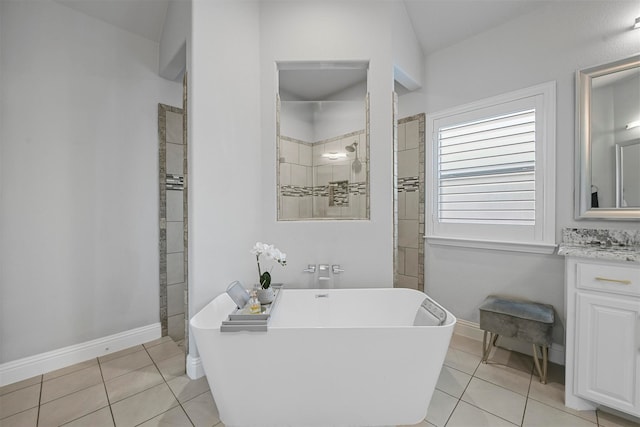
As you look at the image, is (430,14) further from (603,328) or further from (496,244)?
(603,328)

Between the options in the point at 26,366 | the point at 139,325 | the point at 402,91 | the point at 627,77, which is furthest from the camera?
Result: the point at 402,91

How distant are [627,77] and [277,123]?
2377 millimetres

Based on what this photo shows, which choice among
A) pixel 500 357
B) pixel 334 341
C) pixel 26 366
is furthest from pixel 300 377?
pixel 26 366

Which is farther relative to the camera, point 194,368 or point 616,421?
point 194,368

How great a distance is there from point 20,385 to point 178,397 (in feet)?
3.62

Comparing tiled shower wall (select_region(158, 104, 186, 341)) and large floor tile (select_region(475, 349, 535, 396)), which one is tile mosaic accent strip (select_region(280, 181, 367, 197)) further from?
large floor tile (select_region(475, 349, 535, 396))

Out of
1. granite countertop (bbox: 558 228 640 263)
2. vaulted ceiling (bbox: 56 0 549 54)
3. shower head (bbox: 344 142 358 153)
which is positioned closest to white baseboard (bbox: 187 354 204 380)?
shower head (bbox: 344 142 358 153)

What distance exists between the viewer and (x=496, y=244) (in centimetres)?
229

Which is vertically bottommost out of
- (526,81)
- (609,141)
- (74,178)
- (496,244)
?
(496,244)

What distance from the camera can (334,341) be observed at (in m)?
1.41

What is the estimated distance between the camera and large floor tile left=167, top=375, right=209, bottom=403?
5.77ft

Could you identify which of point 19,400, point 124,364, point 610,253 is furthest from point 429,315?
point 19,400

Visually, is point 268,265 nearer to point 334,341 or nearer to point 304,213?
point 304,213

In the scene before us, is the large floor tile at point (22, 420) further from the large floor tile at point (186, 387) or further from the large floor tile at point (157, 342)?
the large floor tile at point (157, 342)
